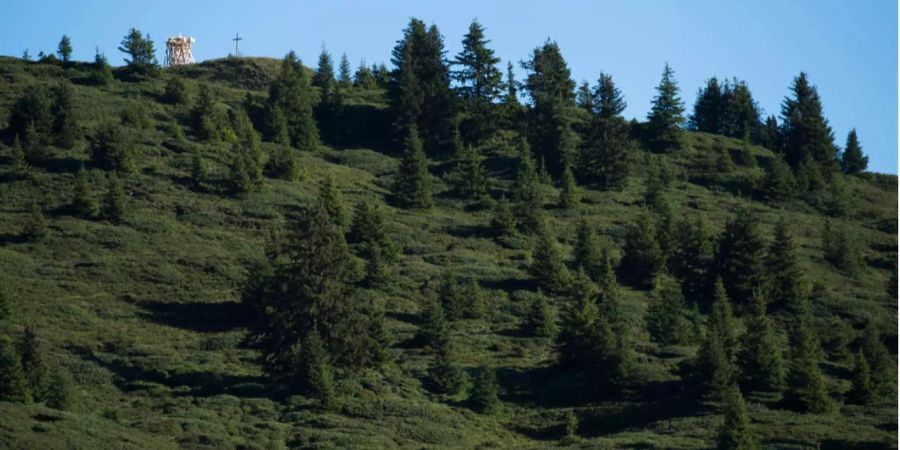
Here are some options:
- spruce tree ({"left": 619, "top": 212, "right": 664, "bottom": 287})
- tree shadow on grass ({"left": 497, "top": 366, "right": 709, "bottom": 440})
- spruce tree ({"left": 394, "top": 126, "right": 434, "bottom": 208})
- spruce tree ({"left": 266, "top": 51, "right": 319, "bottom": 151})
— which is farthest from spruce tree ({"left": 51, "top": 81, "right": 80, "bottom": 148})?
tree shadow on grass ({"left": 497, "top": 366, "right": 709, "bottom": 440})

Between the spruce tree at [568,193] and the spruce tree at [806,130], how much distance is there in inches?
966

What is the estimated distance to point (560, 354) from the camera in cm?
8038

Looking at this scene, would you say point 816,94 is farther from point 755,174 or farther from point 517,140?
point 517,140

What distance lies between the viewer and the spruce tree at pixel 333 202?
100m

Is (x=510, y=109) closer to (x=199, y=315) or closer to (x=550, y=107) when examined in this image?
(x=550, y=107)

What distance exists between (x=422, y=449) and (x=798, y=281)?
1462 inches

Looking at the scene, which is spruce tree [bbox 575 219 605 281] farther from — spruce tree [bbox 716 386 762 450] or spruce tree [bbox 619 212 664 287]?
spruce tree [bbox 716 386 762 450]

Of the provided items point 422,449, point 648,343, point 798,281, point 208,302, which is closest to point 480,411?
point 422,449

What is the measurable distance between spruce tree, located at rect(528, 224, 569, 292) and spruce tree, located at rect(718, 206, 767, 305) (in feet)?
35.0

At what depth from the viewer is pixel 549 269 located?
93.6 meters

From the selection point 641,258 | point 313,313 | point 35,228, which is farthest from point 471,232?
point 313,313

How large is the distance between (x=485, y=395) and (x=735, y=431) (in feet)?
47.1

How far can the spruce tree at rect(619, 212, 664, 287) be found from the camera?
97.7 meters

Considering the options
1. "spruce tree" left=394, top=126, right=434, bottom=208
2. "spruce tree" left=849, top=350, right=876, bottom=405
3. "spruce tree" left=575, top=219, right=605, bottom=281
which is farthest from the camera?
"spruce tree" left=394, top=126, right=434, bottom=208
